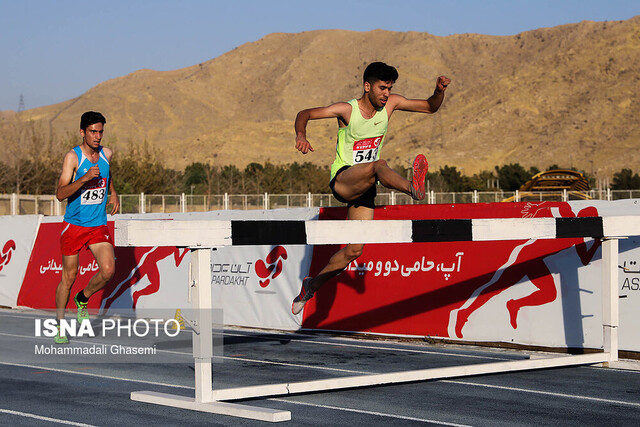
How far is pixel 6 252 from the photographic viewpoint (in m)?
18.2

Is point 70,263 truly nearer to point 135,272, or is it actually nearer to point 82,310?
point 82,310

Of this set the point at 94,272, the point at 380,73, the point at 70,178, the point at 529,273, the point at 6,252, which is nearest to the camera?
the point at 380,73

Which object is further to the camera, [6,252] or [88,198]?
[6,252]

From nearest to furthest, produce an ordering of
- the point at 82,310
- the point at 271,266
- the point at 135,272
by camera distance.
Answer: the point at 82,310
the point at 271,266
the point at 135,272

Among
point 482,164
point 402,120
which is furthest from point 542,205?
point 402,120

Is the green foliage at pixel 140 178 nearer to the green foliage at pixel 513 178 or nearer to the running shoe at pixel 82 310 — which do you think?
the green foliage at pixel 513 178

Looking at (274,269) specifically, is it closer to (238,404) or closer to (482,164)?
(238,404)

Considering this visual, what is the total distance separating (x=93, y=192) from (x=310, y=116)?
3.73m

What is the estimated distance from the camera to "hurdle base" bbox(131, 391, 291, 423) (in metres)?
6.36

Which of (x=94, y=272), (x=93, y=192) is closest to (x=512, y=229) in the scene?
(x=93, y=192)

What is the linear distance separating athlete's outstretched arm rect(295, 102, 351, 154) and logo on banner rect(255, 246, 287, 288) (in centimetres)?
521

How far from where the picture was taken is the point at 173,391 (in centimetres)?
774

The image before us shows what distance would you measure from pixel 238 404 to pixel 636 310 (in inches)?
190

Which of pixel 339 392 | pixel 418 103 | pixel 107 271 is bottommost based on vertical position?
pixel 339 392
